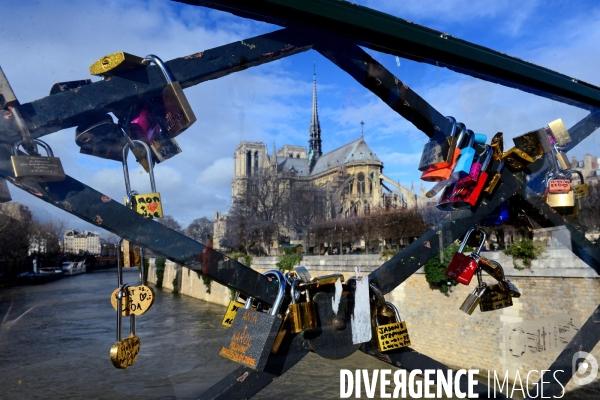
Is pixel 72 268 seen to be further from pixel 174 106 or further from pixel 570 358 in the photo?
pixel 570 358

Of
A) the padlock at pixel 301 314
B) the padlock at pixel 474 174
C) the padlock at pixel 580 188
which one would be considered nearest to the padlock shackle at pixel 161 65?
the padlock at pixel 301 314

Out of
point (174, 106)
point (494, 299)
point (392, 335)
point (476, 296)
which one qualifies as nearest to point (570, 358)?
point (494, 299)

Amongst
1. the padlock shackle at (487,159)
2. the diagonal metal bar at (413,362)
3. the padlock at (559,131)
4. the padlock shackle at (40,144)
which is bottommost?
the diagonal metal bar at (413,362)

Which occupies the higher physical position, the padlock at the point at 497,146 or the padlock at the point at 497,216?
the padlock at the point at 497,146

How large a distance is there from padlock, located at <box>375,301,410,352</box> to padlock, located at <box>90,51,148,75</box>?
116cm

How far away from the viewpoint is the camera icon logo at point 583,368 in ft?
7.63

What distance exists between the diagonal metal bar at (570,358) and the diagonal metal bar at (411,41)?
1093mm

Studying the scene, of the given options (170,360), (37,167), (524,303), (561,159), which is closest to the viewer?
(37,167)

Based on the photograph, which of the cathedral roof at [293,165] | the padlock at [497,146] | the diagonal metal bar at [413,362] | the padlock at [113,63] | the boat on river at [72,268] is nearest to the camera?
the padlock at [113,63]

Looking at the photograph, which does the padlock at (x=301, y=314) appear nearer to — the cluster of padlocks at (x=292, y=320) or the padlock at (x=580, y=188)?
the cluster of padlocks at (x=292, y=320)

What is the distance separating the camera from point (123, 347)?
4.62ft

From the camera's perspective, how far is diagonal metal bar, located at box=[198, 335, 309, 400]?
1.38 metres

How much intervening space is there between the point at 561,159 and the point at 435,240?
906 millimetres

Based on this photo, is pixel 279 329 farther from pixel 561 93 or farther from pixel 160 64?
pixel 561 93
